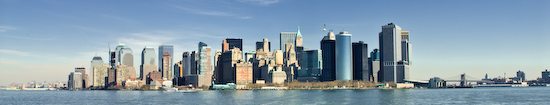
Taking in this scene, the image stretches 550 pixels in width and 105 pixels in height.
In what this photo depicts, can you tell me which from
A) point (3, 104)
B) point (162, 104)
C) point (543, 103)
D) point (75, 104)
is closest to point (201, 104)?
point (162, 104)

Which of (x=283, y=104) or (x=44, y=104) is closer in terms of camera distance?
(x=283, y=104)

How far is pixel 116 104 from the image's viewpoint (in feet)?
393

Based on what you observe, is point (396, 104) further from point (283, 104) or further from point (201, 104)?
point (201, 104)

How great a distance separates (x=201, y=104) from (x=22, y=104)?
45378 mm

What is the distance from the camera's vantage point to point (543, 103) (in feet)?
366

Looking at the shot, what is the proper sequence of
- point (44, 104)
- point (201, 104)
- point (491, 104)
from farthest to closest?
1. point (44, 104)
2. point (201, 104)
3. point (491, 104)

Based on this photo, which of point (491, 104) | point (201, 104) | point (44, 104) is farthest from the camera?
point (44, 104)

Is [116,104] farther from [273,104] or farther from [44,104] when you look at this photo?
[273,104]

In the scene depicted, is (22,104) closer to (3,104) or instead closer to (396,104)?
(3,104)

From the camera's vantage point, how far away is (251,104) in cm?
11456

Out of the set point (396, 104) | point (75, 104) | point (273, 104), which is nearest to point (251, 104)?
point (273, 104)

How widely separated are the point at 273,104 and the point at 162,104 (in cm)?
2495

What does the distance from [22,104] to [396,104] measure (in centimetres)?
8663

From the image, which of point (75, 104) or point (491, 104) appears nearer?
point (491, 104)
